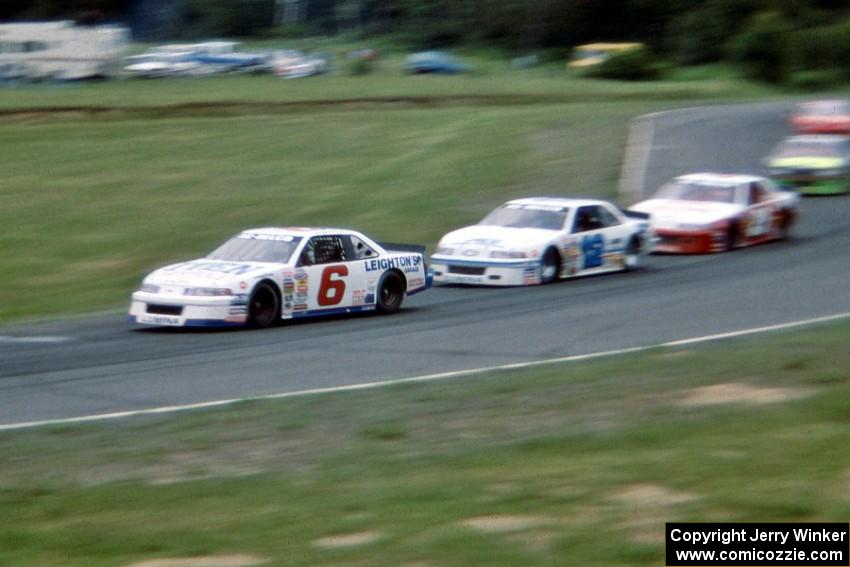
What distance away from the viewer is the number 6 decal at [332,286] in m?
16.0

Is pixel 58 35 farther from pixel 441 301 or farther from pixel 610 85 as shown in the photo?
pixel 441 301

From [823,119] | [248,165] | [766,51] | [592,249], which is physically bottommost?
[592,249]

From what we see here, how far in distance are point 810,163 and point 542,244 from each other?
554 inches

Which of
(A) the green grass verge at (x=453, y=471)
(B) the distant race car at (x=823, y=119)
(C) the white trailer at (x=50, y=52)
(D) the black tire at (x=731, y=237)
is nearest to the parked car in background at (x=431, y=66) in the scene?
(C) the white trailer at (x=50, y=52)

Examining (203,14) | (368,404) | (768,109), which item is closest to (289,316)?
(368,404)

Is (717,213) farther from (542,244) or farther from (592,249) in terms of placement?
(542,244)

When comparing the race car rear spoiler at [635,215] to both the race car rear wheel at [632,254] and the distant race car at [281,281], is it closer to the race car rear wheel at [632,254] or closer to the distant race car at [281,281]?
the race car rear wheel at [632,254]

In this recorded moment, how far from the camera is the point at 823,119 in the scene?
40281 mm

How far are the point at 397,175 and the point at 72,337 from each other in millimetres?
16961

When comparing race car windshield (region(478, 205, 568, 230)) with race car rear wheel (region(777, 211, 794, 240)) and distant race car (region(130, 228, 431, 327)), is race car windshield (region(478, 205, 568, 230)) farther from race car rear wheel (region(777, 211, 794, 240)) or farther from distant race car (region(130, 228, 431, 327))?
race car rear wheel (region(777, 211, 794, 240))

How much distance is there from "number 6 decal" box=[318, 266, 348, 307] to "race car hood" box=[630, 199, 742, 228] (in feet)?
26.1

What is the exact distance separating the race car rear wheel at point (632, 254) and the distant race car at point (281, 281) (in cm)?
411

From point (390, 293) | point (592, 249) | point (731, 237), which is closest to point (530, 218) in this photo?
point (592, 249)

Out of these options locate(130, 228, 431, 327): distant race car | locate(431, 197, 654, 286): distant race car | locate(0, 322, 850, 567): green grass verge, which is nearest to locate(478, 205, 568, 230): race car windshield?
locate(431, 197, 654, 286): distant race car
